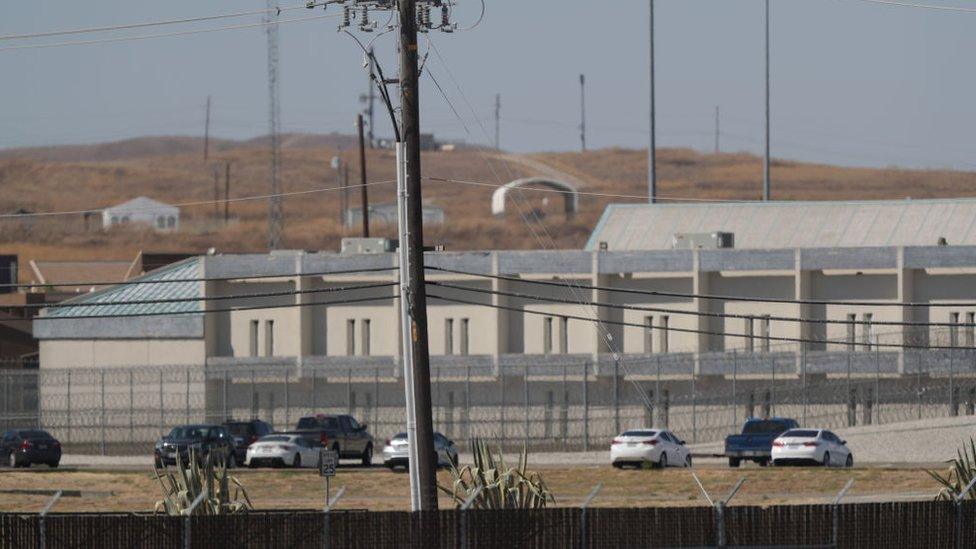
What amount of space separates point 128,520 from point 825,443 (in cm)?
2681

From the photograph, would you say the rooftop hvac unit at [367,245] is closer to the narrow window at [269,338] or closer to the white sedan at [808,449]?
the narrow window at [269,338]

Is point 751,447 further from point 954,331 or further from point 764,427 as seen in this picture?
point 954,331

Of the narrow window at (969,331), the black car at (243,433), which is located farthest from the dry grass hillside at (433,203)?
the black car at (243,433)

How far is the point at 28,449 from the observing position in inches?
2024

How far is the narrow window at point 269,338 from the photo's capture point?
6781 centimetres

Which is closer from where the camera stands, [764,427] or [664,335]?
[764,427]

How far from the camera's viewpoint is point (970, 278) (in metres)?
60.1

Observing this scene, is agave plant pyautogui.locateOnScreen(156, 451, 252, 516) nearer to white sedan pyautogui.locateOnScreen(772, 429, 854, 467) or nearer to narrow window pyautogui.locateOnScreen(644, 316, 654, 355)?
white sedan pyautogui.locateOnScreen(772, 429, 854, 467)

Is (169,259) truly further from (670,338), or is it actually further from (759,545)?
(759,545)

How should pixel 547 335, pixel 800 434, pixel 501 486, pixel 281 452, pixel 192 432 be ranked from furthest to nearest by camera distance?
pixel 547 335, pixel 192 432, pixel 281 452, pixel 800 434, pixel 501 486

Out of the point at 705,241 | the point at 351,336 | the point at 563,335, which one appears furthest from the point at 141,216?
the point at 705,241

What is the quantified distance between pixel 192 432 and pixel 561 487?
42.4ft

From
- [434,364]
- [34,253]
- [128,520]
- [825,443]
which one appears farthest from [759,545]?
[34,253]

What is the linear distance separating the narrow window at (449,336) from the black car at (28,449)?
18137 mm
